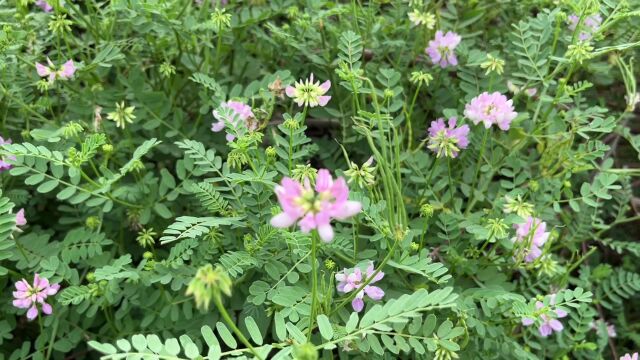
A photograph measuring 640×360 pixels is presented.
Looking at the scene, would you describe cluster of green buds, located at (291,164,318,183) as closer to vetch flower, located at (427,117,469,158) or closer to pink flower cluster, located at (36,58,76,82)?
vetch flower, located at (427,117,469,158)

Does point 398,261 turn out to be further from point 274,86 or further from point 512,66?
point 512,66

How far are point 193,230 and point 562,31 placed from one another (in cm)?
125

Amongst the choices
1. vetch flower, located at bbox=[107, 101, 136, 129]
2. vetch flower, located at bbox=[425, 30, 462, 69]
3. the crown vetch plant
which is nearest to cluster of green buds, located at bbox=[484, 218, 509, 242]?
the crown vetch plant

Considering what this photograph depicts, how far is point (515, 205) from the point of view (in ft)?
5.32

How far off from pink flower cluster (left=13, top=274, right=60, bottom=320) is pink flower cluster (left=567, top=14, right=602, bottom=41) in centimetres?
151

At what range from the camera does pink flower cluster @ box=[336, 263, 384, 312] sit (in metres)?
1.43

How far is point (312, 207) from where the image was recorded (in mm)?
969

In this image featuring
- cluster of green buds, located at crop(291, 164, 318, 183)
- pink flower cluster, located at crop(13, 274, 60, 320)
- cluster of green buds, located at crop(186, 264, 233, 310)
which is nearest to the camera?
cluster of green buds, located at crop(186, 264, 233, 310)

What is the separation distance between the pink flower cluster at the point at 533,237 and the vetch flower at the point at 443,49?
501 millimetres

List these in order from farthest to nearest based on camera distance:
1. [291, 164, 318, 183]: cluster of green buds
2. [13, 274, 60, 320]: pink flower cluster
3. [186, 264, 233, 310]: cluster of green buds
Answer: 1. [13, 274, 60, 320]: pink flower cluster
2. [291, 164, 318, 183]: cluster of green buds
3. [186, 264, 233, 310]: cluster of green buds

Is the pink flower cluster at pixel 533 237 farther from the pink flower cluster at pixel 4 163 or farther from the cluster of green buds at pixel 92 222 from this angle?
the pink flower cluster at pixel 4 163

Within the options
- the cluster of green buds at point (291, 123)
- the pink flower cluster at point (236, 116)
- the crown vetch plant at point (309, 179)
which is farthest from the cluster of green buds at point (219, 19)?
the cluster of green buds at point (291, 123)

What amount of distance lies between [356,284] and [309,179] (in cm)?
26

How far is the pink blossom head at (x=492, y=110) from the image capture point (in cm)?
166
